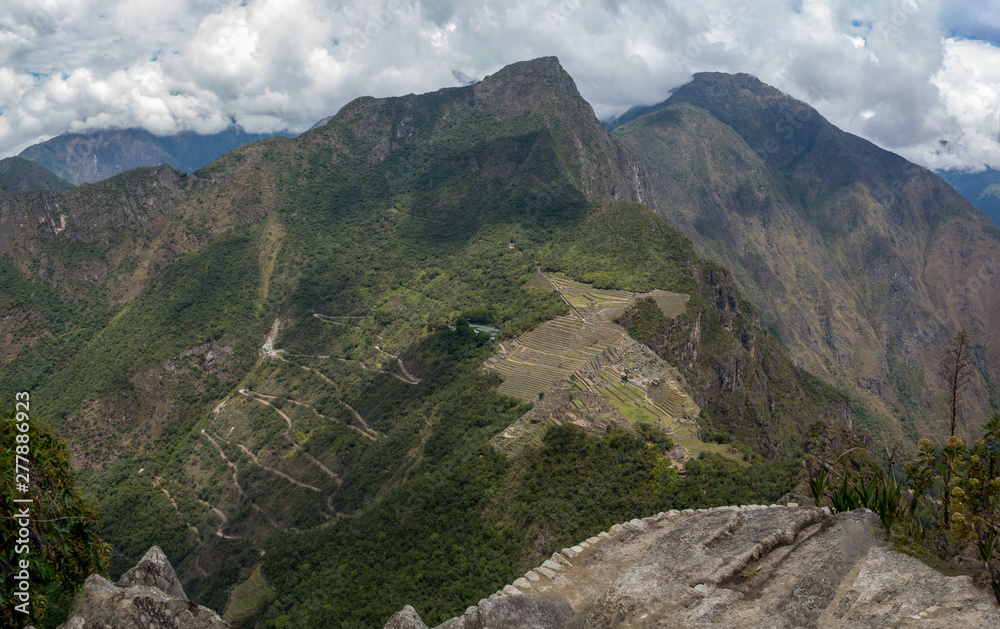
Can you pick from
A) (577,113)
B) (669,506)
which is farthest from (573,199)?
(669,506)

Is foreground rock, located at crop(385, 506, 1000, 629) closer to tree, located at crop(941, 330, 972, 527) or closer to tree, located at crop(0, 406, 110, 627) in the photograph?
tree, located at crop(941, 330, 972, 527)

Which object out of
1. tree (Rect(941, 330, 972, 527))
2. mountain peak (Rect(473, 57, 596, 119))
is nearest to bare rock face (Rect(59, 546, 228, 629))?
tree (Rect(941, 330, 972, 527))

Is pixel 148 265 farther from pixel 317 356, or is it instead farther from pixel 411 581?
pixel 411 581

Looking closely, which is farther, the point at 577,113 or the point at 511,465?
the point at 577,113

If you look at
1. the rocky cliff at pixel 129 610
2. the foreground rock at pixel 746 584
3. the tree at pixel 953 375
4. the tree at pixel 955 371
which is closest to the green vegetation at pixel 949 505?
the tree at pixel 953 375

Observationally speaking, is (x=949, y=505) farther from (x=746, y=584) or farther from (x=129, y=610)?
(x=129, y=610)

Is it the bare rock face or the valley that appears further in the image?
the valley
